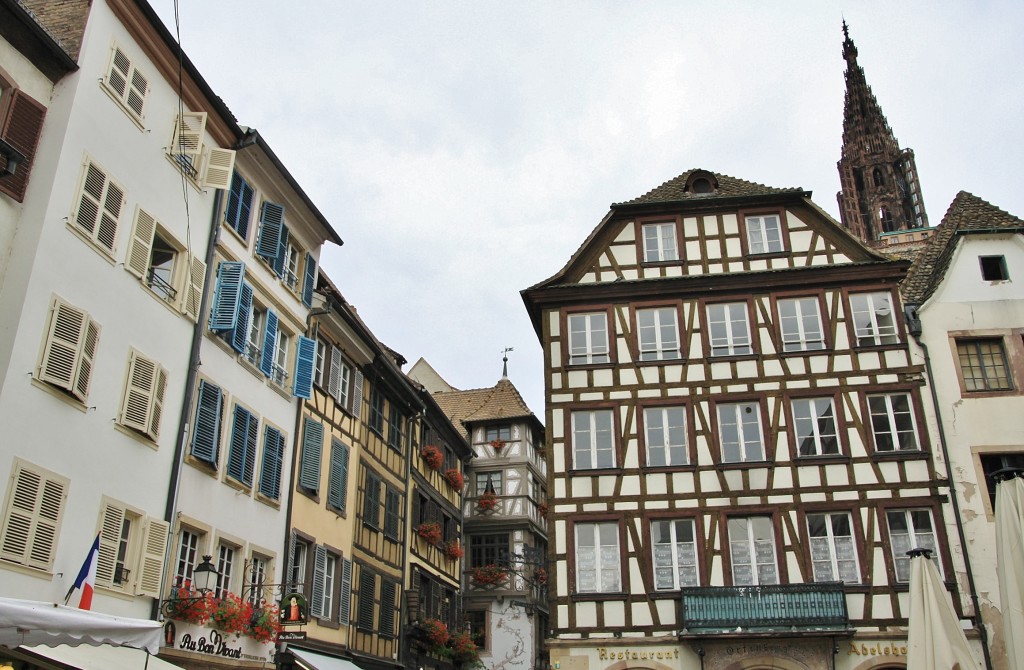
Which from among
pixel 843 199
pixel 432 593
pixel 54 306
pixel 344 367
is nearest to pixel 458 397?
pixel 432 593

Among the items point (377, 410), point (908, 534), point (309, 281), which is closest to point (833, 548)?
point (908, 534)

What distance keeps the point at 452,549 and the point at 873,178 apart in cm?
7573

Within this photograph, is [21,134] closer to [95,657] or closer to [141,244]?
[141,244]

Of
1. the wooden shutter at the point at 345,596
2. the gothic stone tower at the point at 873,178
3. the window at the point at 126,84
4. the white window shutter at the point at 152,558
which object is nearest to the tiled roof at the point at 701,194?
the wooden shutter at the point at 345,596

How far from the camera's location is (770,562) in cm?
2217

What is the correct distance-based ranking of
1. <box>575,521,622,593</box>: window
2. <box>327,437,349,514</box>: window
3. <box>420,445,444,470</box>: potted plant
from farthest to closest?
1. <box>420,445,444,470</box>: potted plant
2. <box>327,437,349,514</box>: window
3. <box>575,521,622,593</box>: window

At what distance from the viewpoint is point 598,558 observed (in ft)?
74.4

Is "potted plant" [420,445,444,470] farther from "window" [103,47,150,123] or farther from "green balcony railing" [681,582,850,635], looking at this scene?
"window" [103,47,150,123]

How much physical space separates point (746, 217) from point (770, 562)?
9.12 meters

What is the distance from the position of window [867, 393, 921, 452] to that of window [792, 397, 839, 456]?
36.2 inches

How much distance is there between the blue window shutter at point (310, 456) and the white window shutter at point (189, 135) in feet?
22.0

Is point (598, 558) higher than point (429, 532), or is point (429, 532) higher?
point (429, 532)

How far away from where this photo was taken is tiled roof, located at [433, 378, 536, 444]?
39.9 metres

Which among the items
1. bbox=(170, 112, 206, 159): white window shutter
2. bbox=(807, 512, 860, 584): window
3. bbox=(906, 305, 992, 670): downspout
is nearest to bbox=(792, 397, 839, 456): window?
bbox=(807, 512, 860, 584): window
